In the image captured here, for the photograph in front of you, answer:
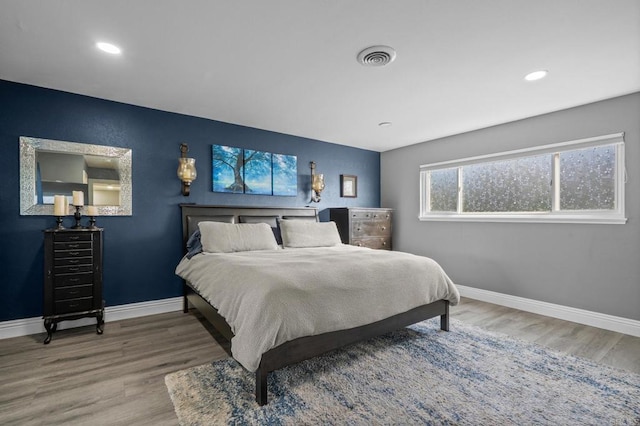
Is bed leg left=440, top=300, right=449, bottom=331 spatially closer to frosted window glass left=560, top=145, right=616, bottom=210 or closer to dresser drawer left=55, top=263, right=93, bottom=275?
frosted window glass left=560, top=145, right=616, bottom=210

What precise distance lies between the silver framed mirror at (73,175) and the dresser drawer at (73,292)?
2.57 feet

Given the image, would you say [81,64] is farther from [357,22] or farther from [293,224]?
[293,224]

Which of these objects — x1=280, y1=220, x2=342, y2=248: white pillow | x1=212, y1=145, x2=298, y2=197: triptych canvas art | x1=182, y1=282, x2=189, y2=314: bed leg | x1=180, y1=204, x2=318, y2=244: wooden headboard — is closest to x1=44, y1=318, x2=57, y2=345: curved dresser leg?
x1=182, y1=282, x2=189, y2=314: bed leg

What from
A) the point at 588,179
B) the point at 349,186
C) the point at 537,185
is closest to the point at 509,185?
the point at 537,185

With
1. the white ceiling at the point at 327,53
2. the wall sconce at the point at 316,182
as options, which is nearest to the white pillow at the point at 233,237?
the wall sconce at the point at 316,182

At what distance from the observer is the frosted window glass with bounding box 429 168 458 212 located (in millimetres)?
4652

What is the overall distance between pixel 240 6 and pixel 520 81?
2.50 meters

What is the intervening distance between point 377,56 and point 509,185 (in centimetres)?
284

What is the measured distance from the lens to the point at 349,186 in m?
5.29

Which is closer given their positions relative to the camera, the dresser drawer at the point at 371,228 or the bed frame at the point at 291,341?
the bed frame at the point at 291,341

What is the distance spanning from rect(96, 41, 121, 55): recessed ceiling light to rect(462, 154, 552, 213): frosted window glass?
438cm

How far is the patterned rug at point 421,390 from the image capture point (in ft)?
5.57

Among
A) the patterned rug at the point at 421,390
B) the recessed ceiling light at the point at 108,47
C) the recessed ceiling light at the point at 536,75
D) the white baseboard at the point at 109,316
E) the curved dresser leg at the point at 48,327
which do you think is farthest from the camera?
the white baseboard at the point at 109,316

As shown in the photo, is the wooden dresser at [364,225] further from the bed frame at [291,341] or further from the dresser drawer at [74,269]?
the dresser drawer at [74,269]
